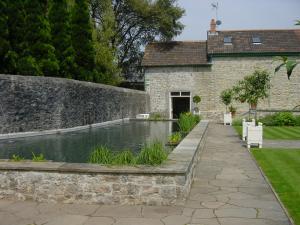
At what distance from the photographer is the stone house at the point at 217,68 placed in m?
32.2

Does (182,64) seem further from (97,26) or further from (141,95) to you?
(97,26)

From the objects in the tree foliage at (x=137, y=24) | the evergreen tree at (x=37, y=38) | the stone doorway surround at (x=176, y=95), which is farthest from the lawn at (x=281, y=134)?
the tree foliage at (x=137, y=24)

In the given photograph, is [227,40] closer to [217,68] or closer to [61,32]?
[217,68]

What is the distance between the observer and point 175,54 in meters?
33.9

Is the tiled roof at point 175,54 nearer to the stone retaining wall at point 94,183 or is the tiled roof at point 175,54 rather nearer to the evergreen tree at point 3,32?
the evergreen tree at point 3,32

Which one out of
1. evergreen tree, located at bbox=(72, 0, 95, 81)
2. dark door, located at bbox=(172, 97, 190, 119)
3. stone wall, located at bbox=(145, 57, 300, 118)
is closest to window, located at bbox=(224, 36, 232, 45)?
stone wall, located at bbox=(145, 57, 300, 118)

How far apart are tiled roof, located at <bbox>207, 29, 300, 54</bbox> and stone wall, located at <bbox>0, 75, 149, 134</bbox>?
42.8 ft

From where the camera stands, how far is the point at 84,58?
26.4 m

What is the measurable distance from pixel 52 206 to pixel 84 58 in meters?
21.4

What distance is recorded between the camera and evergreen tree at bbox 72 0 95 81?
2591 cm

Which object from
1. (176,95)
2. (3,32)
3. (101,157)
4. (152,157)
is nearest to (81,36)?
(3,32)

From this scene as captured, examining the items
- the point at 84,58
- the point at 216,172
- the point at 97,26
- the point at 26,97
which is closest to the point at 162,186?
the point at 216,172

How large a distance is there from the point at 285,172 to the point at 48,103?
37.7 feet

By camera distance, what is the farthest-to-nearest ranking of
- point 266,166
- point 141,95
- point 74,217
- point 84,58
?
point 141,95 < point 84,58 < point 266,166 < point 74,217
